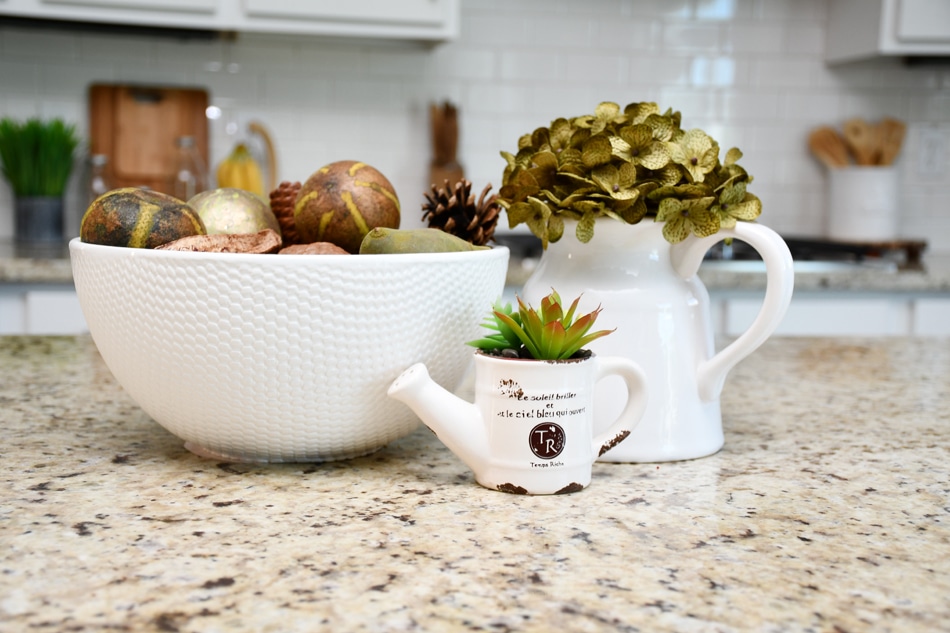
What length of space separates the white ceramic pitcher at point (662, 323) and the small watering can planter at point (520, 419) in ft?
0.28

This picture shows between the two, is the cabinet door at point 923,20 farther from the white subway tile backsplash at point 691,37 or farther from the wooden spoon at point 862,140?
the white subway tile backsplash at point 691,37

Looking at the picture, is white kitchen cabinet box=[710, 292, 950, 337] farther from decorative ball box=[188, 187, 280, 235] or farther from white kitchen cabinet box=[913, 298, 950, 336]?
decorative ball box=[188, 187, 280, 235]

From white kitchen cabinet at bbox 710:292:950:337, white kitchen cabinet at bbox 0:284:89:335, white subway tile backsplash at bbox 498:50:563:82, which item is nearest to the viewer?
white kitchen cabinet at bbox 0:284:89:335

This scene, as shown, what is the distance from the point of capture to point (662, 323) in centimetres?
75

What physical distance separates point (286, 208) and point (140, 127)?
1984mm

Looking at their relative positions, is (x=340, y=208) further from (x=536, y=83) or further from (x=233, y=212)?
(x=536, y=83)

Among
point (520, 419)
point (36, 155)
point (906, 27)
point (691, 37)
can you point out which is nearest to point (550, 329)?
point (520, 419)

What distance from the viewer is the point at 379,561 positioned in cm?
53

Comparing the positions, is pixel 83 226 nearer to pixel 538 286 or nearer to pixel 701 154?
pixel 538 286

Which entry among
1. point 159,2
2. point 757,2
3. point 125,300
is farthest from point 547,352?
point 757,2

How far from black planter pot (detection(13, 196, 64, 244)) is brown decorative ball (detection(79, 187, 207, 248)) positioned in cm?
195

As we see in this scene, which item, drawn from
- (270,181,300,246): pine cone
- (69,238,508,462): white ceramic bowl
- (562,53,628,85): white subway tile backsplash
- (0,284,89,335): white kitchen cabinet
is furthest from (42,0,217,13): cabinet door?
(69,238,508,462): white ceramic bowl

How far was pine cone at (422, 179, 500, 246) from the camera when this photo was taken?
2.60 feet

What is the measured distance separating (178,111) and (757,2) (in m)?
1.74
